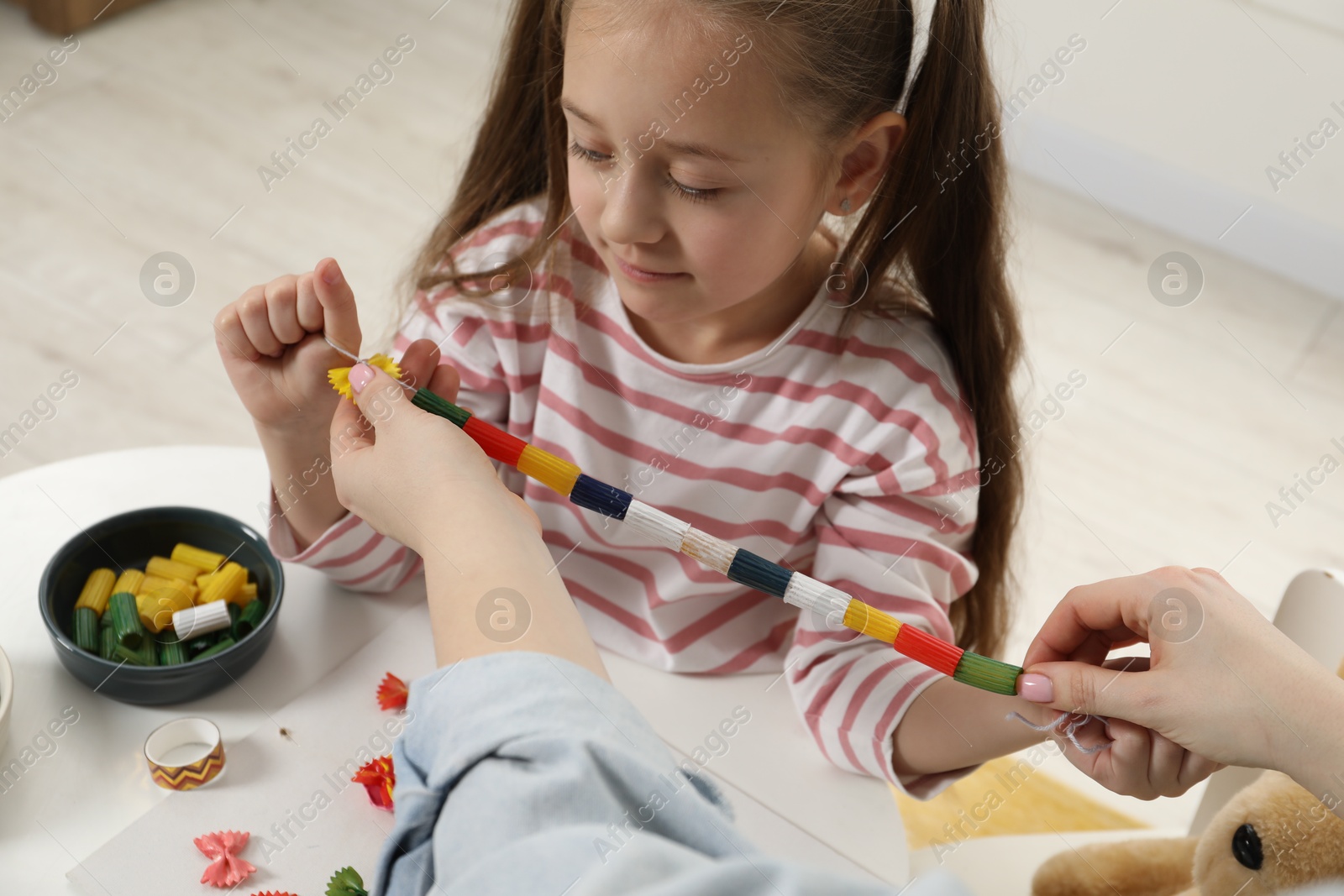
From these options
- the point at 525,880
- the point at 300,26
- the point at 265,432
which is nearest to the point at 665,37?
the point at 265,432

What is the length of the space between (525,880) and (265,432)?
1.58ft

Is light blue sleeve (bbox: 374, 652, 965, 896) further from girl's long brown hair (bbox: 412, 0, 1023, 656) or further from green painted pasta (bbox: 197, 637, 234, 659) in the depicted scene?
girl's long brown hair (bbox: 412, 0, 1023, 656)

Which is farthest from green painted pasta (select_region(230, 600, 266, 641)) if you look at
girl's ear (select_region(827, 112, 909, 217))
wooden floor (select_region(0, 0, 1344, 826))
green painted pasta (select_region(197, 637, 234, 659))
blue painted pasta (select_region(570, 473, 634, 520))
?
wooden floor (select_region(0, 0, 1344, 826))

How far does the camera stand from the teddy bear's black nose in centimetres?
73

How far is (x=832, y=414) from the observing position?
3.02 feet

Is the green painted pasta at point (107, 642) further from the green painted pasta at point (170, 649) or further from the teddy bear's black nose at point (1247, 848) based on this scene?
the teddy bear's black nose at point (1247, 848)

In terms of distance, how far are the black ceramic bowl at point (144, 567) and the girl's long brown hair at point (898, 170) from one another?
0.27 m

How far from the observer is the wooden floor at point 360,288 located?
1.84 m

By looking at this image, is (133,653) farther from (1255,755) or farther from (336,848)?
(1255,755)

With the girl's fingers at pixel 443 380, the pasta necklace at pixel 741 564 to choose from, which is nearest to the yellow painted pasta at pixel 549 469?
the pasta necklace at pixel 741 564

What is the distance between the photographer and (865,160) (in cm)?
87

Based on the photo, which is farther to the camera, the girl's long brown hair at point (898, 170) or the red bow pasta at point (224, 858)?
the girl's long brown hair at point (898, 170)

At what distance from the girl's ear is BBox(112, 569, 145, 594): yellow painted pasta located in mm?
551

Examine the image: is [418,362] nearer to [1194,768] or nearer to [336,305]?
[336,305]
